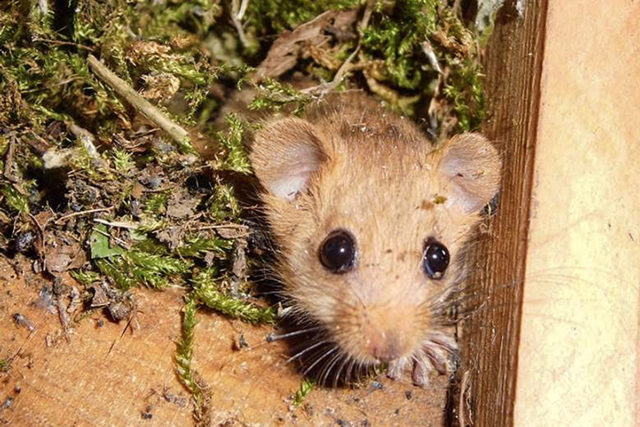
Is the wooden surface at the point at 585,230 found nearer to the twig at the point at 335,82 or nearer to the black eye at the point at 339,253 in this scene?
the black eye at the point at 339,253

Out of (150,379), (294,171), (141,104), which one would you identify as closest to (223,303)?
(150,379)

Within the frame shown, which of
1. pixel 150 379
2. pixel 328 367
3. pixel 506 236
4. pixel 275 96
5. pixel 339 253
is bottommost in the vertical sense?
pixel 150 379

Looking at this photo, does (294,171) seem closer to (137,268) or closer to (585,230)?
(137,268)

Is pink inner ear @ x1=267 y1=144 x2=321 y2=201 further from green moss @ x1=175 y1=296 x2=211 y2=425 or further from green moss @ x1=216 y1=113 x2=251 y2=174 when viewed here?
green moss @ x1=175 y1=296 x2=211 y2=425

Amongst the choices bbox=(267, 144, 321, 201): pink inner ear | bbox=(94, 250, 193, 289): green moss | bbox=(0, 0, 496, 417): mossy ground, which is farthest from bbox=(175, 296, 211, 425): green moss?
bbox=(267, 144, 321, 201): pink inner ear

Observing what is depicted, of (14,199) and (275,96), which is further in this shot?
(275,96)

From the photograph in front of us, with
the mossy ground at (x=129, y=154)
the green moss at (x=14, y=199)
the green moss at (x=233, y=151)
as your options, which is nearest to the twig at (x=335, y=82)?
the mossy ground at (x=129, y=154)

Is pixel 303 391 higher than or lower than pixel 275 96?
lower
